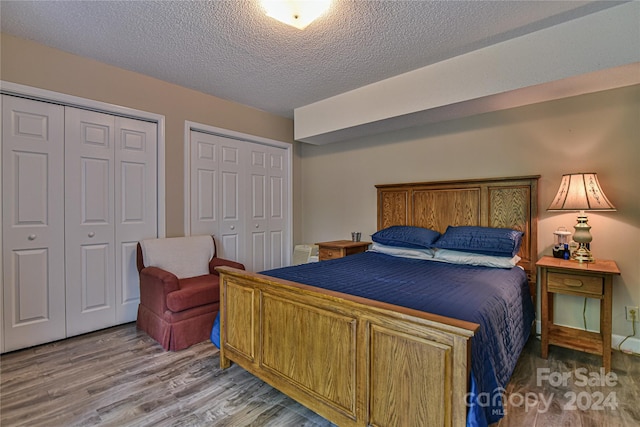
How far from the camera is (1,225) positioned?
241 centimetres

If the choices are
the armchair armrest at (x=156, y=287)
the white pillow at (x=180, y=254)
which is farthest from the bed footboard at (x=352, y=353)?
the white pillow at (x=180, y=254)

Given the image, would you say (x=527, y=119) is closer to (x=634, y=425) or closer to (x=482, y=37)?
(x=482, y=37)

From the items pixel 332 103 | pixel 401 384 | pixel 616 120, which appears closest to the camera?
pixel 401 384

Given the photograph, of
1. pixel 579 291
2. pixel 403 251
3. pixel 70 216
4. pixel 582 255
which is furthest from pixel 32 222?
pixel 582 255

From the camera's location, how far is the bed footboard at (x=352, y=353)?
1.17 meters

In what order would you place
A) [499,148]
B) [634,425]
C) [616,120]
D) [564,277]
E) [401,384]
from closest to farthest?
[401,384] < [634,425] < [564,277] < [616,120] < [499,148]

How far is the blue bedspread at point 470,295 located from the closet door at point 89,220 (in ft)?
6.18

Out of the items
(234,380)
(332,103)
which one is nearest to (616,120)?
(332,103)

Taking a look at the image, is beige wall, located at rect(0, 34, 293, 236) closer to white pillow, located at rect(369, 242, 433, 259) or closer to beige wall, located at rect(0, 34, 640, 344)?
beige wall, located at rect(0, 34, 640, 344)

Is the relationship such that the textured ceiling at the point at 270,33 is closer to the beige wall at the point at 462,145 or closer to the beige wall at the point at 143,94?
the beige wall at the point at 143,94

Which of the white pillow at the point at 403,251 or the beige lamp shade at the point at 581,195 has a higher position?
the beige lamp shade at the point at 581,195

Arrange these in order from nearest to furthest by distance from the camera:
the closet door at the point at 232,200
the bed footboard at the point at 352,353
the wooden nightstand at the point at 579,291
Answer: the bed footboard at the point at 352,353 → the wooden nightstand at the point at 579,291 → the closet door at the point at 232,200

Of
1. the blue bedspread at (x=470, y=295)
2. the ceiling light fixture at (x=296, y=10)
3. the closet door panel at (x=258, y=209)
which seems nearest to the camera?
the blue bedspread at (x=470, y=295)

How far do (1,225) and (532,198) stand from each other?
14.9ft
